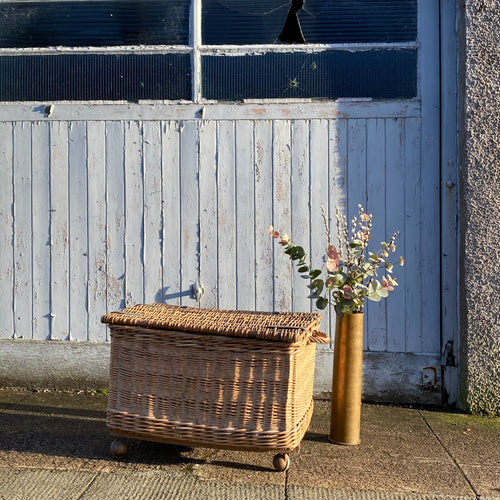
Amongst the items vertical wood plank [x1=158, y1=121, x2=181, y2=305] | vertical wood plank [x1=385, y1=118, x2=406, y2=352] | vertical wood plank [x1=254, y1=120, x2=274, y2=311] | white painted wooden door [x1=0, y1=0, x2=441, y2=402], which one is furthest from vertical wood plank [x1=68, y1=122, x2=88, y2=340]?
vertical wood plank [x1=385, y1=118, x2=406, y2=352]

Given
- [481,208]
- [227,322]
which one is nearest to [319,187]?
[481,208]

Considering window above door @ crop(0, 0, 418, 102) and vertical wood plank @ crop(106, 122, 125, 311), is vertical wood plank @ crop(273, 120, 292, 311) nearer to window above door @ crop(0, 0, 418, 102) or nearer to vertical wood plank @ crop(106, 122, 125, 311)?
window above door @ crop(0, 0, 418, 102)

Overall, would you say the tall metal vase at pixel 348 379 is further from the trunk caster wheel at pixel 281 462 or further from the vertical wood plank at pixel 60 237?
the vertical wood plank at pixel 60 237

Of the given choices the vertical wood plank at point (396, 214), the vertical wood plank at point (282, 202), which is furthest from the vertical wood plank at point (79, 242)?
the vertical wood plank at point (396, 214)

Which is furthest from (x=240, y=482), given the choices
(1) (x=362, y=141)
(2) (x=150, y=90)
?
(2) (x=150, y=90)

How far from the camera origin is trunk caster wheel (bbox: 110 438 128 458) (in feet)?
10.4

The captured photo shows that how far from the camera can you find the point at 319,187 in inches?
170

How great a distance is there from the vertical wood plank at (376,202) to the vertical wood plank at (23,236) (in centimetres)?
237

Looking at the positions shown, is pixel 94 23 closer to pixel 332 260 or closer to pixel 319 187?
pixel 319 187

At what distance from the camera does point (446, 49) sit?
13.9 ft

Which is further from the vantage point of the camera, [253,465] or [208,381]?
[253,465]

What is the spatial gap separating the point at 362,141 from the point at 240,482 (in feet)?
7.89

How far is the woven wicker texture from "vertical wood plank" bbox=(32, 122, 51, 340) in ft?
4.97

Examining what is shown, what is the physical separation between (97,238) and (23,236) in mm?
538
